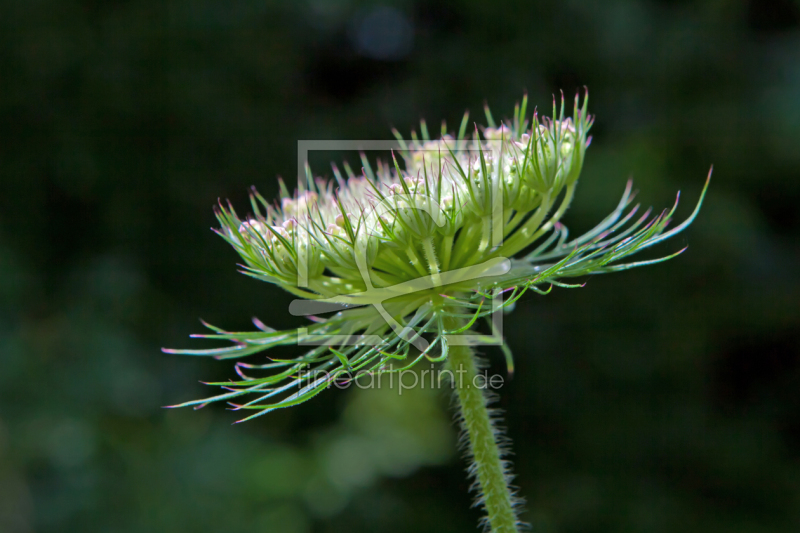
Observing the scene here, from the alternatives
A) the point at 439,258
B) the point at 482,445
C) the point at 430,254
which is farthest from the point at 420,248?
the point at 482,445

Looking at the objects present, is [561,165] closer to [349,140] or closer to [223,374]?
[349,140]

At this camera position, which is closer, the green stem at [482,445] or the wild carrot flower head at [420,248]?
the green stem at [482,445]

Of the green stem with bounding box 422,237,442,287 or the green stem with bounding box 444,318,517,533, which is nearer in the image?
the green stem with bounding box 444,318,517,533

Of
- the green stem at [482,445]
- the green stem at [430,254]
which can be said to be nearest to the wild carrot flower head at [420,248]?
the green stem at [430,254]

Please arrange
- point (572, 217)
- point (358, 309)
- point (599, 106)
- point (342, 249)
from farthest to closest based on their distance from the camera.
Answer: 1. point (599, 106)
2. point (572, 217)
3. point (358, 309)
4. point (342, 249)

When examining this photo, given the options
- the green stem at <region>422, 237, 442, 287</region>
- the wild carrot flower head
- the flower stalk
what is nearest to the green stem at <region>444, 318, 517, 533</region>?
the flower stalk

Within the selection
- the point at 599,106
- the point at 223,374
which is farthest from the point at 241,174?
the point at 599,106

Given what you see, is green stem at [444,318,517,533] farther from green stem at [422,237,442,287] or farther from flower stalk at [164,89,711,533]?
green stem at [422,237,442,287]

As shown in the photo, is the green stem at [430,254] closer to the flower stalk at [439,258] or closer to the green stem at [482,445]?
the flower stalk at [439,258]
